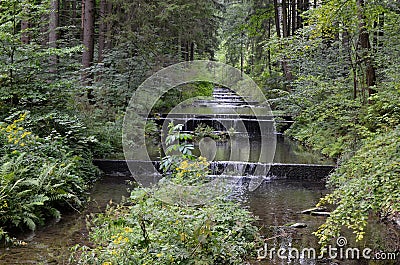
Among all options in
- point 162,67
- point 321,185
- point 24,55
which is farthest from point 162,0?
point 321,185

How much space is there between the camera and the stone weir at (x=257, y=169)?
35.8 feet

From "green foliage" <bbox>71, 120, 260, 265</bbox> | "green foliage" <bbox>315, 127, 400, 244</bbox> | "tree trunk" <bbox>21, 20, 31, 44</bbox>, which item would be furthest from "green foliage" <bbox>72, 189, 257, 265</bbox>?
"tree trunk" <bbox>21, 20, 31, 44</bbox>

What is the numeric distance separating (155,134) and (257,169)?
550cm

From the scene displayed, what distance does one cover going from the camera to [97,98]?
43.9 feet

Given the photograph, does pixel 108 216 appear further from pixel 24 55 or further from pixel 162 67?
pixel 162 67

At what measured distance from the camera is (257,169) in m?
11.5

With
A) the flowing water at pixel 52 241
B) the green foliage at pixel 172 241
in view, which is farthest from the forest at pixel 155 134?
the flowing water at pixel 52 241

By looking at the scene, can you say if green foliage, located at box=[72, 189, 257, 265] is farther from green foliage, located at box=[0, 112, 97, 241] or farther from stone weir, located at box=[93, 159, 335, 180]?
stone weir, located at box=[93, 159, 335, 180]

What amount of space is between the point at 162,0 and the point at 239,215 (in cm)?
1295

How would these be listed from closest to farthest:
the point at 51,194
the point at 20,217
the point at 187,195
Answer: the point at 187,195 → the point at 20,217 → the point at 51,194

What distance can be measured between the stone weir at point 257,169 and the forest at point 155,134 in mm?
385

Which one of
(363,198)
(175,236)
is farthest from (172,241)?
(363,198)

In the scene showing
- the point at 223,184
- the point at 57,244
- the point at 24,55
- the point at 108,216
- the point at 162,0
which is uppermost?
the point at 162,0

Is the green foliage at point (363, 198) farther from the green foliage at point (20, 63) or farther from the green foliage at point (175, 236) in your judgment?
the green foliage at point (20, 63)
